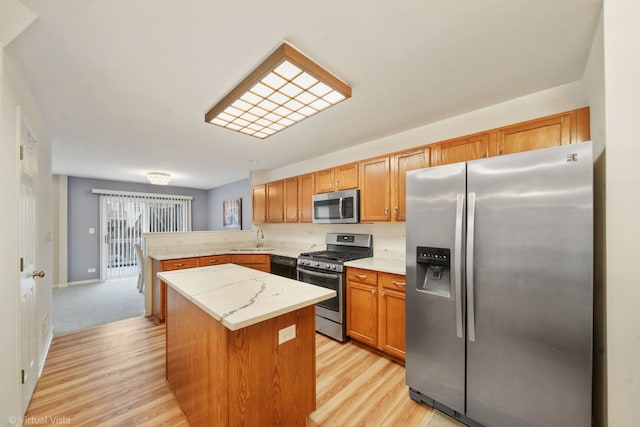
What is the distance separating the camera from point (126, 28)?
1.39 metres

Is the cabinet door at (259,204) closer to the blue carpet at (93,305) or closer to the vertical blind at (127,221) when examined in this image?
the blue carpet at (93,305)

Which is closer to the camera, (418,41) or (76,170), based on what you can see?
(418,41)

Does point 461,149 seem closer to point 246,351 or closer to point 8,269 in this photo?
point 246,351

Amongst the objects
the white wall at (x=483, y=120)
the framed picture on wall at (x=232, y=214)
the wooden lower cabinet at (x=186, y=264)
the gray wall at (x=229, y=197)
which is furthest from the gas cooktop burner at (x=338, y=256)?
the framed picture on wall at (x=232, y=214)

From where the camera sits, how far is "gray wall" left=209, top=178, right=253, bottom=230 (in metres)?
5.89

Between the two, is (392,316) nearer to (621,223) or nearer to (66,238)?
(621,223)

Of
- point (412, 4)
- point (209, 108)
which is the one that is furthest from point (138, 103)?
point (412, 4)

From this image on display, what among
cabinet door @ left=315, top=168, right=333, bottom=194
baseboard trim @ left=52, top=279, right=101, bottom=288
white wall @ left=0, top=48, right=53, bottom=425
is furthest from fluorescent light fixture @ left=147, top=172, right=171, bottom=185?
cabinet door @ left=315, top=168, right=333, bottom=194

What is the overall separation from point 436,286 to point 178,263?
3.34m

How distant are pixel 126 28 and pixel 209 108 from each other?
957mm

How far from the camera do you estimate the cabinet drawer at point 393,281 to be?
7.64 ft

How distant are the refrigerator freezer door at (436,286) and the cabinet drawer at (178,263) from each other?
3.10 m

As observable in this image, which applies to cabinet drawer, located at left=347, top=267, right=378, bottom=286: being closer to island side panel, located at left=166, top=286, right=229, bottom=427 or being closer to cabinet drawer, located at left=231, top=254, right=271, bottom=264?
island side panel, located at left=166, top=286, right=229, bottom=427

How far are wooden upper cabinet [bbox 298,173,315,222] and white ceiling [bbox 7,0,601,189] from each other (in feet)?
3.96
